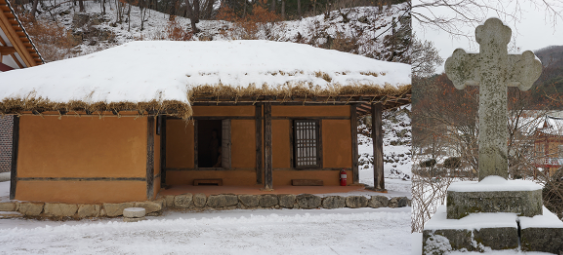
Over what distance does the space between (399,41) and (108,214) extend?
63.7 ft

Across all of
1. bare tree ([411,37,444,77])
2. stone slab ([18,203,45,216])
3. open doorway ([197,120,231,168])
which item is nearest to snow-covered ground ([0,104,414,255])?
stone slab ([18,203,45,216])

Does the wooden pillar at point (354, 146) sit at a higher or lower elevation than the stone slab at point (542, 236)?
higher

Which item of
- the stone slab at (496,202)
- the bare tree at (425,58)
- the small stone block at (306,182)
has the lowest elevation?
the small stone block at (306,182)

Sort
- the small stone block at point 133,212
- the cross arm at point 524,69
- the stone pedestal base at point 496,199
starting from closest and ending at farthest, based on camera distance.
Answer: the stone pedestal base at point 496,199
the cross arm at point 524,69
the small stone block at point 133,212

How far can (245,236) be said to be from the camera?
518cm

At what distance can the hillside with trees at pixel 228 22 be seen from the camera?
2236cm

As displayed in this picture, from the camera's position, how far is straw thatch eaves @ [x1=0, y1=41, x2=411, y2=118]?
5918 millimetres

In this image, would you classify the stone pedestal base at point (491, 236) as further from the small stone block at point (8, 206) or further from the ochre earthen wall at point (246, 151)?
the small stone block at point (8, 206)

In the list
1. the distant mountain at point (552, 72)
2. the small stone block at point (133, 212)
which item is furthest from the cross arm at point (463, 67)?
the small stone block at point (133, 212)

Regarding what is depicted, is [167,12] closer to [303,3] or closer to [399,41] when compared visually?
[303,3]

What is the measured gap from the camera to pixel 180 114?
5906 millimetres

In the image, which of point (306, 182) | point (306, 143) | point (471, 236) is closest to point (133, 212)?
point (306, 182)

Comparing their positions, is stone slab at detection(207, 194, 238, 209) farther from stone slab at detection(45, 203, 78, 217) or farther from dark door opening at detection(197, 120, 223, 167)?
dark door opening at detection(197, 120, 223, 167)

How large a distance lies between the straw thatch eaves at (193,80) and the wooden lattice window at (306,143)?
1.44m
